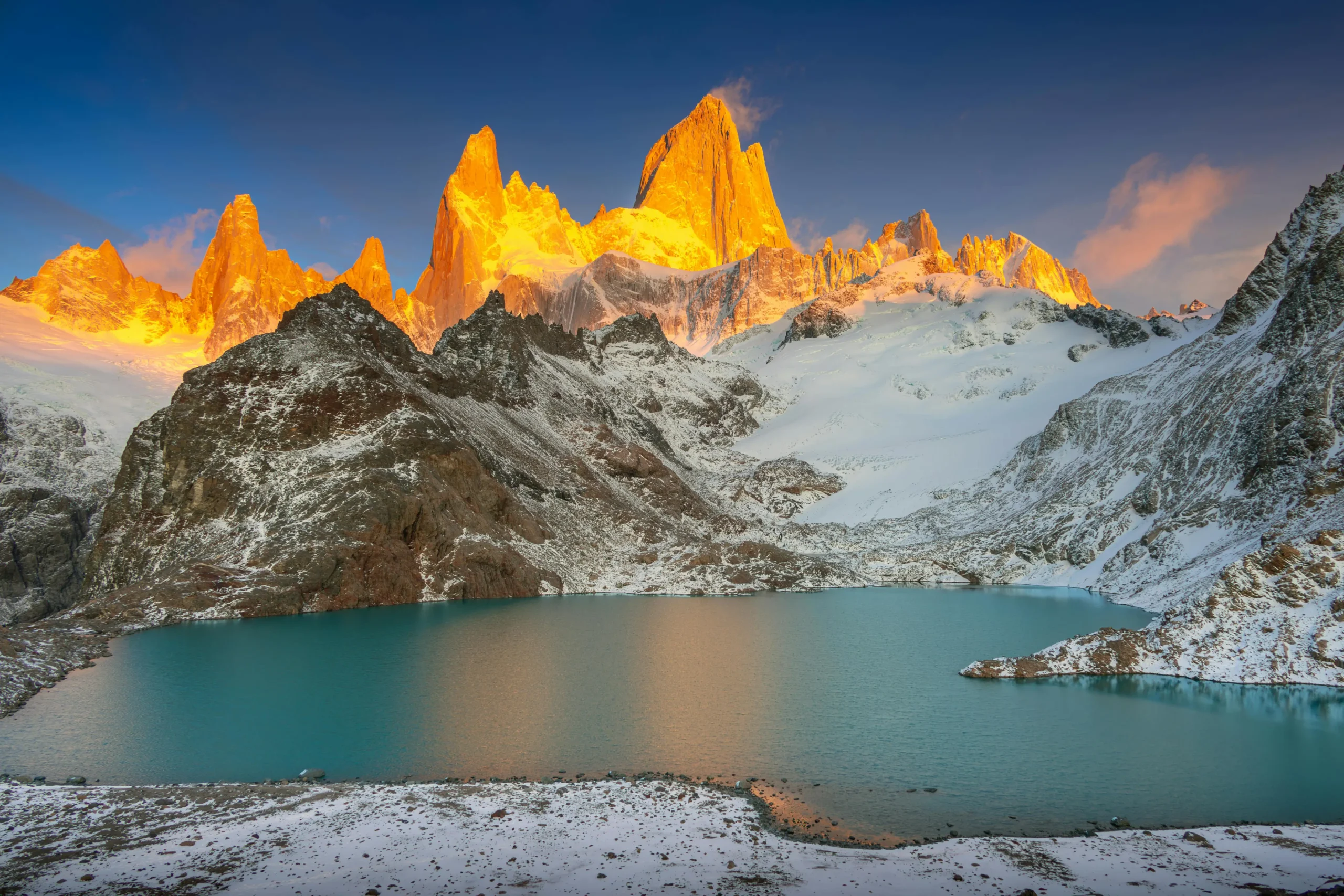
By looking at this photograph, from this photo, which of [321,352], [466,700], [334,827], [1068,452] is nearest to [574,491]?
[321,352]

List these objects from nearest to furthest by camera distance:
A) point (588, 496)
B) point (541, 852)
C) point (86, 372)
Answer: point (541, 852) < point (588, 496) < point (86, 372)

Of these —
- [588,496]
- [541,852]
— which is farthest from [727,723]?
[588,496]

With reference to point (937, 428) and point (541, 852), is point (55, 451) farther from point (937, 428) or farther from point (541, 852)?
point (937, 428)

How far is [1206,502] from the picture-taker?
84.1m

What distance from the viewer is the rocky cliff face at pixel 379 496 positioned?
7844 centimetres

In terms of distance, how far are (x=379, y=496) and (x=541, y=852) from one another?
68.5m

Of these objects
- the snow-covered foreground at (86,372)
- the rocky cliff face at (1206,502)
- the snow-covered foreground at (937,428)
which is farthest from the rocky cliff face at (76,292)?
the rocky cliff face at (1206,502)

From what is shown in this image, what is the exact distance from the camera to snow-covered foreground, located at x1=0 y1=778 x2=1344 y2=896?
63.2 feet

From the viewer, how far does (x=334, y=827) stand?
23000 mm

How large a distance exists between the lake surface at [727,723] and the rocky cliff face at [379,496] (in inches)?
639

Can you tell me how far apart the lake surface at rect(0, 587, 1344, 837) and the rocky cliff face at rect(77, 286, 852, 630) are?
1624cm

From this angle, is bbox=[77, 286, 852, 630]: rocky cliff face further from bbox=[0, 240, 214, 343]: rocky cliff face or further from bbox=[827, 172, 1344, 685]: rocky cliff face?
bbox=[0, 240, 214, 343]: rocky cliff face

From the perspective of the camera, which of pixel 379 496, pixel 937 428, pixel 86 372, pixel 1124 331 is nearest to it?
pixel 379 496

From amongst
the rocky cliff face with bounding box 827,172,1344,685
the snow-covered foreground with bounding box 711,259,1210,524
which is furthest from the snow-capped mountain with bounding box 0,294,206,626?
the snow-covered foreground with bounding box 711,259,1210,524
